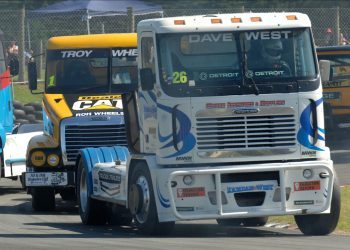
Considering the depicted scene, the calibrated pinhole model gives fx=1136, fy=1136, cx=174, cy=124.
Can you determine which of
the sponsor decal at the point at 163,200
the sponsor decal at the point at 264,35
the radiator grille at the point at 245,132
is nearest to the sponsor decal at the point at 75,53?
the sponsor decal at the point at 264,35

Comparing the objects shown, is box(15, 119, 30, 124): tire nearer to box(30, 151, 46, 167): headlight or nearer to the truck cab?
the truck cab

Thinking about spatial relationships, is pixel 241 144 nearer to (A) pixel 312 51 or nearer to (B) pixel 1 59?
(A) pixel 312 51

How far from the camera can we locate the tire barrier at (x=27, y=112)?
27734mm

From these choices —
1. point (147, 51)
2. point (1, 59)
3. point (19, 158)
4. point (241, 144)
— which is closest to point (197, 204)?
point (241, 144)

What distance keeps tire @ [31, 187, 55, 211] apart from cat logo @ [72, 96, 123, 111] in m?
1.32

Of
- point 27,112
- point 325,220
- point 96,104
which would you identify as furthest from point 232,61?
point 27,112

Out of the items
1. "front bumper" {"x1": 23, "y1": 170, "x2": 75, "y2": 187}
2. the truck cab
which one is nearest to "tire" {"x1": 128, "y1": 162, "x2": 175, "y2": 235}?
"front bumper" {"x1": 23, "y1": 170, "x2": 75, "y2": 187}

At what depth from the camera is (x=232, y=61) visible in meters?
13.5

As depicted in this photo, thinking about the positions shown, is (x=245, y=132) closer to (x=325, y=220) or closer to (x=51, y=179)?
(x=325, y=220)

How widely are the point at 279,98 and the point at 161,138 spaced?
4.80 ft

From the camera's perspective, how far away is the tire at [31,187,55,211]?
1708 centimetres

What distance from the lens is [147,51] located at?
45.1ft

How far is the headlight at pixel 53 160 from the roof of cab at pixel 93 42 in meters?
2.03

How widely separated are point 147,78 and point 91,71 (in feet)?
15.1
